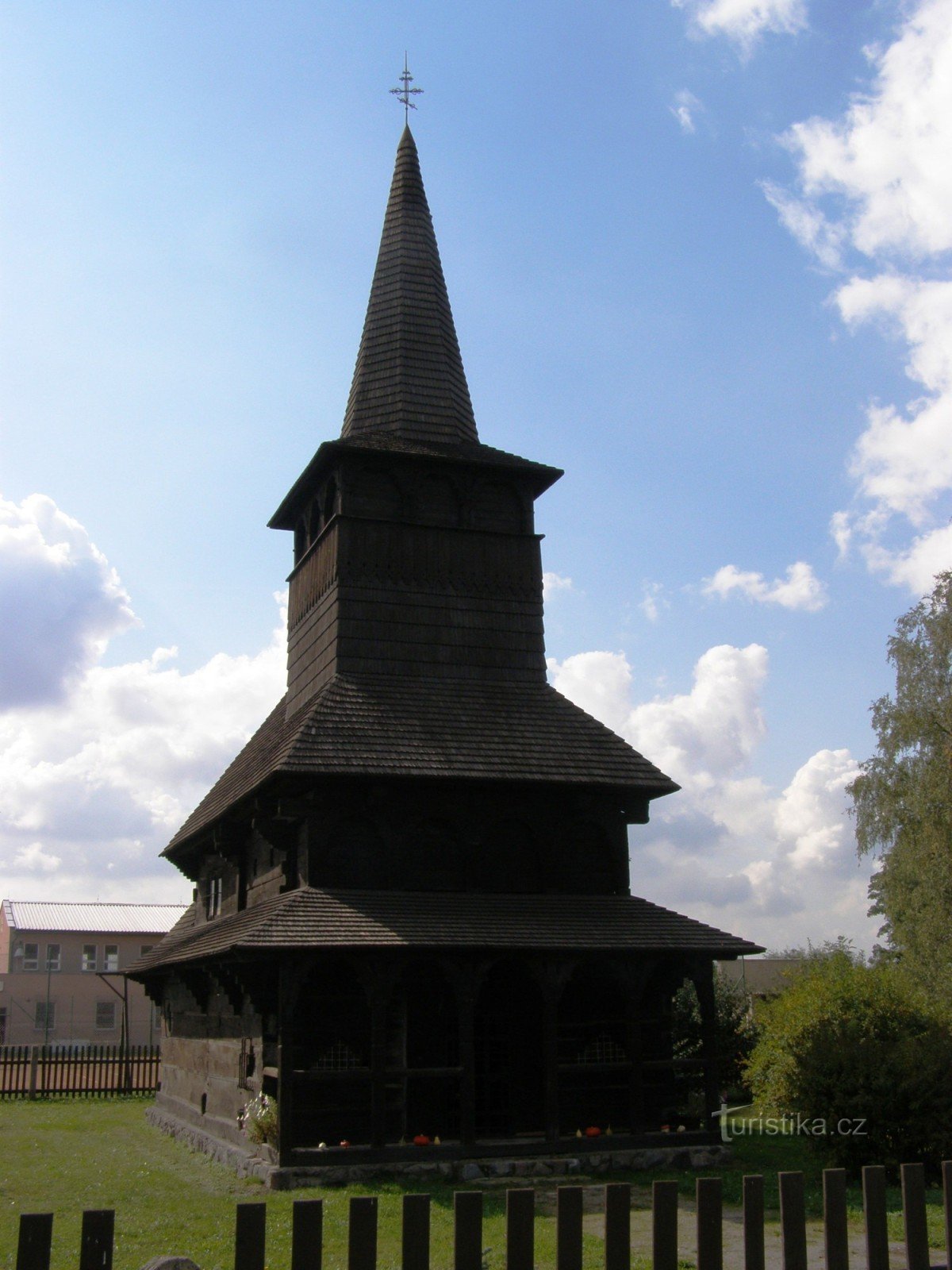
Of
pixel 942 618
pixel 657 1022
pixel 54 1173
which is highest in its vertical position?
pixel 942 618

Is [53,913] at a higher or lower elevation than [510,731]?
lower

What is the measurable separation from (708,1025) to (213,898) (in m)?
11.6

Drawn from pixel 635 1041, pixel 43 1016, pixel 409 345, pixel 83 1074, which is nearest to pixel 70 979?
pixel 43 1016

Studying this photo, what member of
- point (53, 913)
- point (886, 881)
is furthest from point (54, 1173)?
point (53, 913)

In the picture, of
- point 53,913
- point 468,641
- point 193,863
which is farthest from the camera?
point 53,913

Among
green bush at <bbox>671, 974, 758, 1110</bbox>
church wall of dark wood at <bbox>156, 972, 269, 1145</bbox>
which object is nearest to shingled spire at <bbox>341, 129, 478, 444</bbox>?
church wall of dark wood at <bbox>156, 972, 269, 1145</bbox>

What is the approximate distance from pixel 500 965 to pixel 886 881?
16.6 m

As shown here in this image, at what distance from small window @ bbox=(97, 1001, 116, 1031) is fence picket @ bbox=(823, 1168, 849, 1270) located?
59.9 meters

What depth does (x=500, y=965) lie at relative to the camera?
17.3 metres

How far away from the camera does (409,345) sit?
916 inches

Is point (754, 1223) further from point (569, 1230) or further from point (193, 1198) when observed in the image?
point (193, 1198)

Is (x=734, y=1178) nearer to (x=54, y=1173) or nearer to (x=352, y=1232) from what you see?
(x=54, y=1173)

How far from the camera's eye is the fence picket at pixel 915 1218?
5.13 m

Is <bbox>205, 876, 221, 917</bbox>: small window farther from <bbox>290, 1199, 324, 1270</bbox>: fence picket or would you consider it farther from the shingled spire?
<bbox>290, 1199, 324, 1270</bbox>: fence picket
